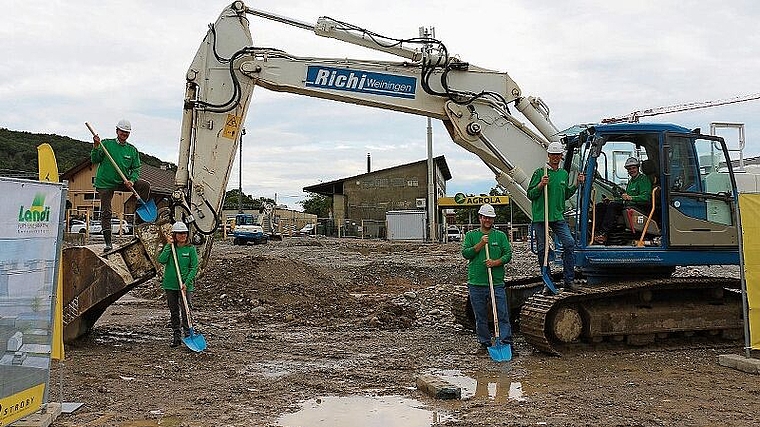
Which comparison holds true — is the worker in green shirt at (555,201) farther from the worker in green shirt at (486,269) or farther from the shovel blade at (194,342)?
the shovel blade at (194,342)

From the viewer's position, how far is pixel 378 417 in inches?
266

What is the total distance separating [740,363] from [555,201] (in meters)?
2.72

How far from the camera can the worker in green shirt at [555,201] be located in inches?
380

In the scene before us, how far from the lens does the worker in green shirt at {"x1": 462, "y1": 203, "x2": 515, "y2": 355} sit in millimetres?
9648

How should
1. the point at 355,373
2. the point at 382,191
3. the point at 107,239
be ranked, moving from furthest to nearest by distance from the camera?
the point at 382,191 < the point at 107,239 < the point at 355,373

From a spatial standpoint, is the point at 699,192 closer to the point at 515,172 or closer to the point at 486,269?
the point at 515,172

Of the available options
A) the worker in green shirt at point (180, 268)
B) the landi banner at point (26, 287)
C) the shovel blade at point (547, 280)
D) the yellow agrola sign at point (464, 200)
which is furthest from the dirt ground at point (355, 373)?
the yellow agrola sign at point (464, 200)

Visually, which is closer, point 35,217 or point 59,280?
point 35,217

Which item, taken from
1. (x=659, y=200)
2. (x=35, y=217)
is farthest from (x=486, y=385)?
(x=35, y=217)

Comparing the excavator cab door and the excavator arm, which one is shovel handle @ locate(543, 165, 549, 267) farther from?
the excavator cab door

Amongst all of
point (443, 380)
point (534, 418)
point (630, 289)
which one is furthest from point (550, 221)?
point (534, 418)

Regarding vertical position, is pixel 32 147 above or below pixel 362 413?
above

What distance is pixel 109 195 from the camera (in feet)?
33.6

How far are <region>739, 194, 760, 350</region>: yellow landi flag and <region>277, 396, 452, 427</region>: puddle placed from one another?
4.21 meters
